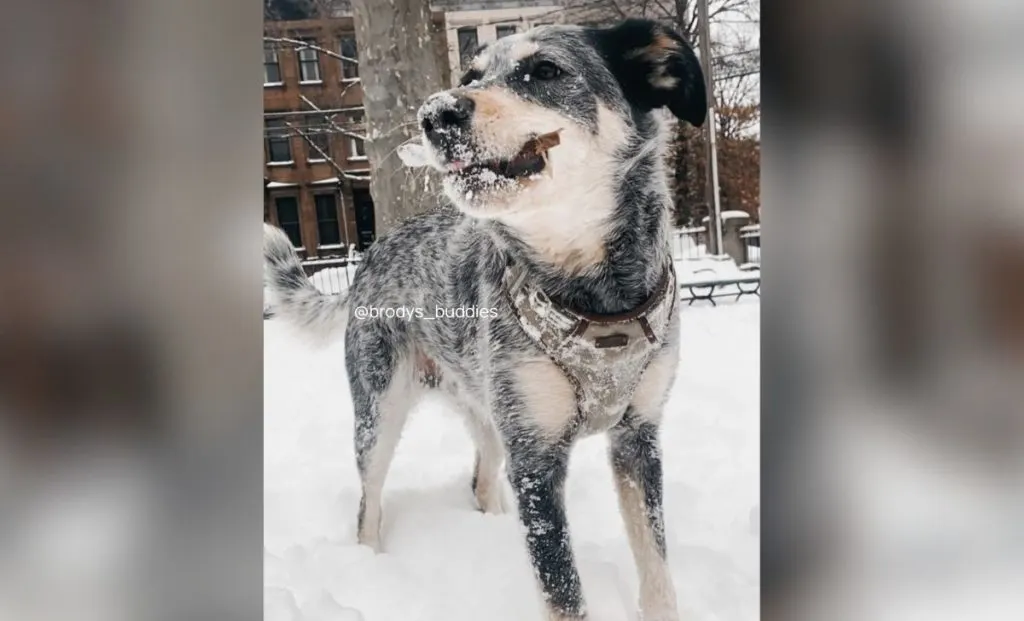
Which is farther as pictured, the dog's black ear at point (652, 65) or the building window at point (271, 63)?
the building window at point (271, 63)

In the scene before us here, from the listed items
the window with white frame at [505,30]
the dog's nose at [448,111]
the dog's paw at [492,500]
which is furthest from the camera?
the dog's paw at [492,500]

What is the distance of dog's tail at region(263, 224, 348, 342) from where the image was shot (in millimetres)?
951

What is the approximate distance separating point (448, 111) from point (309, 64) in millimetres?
299

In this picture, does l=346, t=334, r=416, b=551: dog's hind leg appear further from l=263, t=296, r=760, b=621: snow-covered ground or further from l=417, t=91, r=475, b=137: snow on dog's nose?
l=417, t=91, r=475, b=137: snow on dog's nose

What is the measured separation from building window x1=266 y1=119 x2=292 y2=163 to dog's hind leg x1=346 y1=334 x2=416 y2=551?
275mm

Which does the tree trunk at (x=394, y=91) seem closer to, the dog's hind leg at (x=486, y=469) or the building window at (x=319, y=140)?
the building window at (x=319, y=140)

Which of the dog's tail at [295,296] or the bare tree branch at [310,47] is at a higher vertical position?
the bare tree branch at [310,47]

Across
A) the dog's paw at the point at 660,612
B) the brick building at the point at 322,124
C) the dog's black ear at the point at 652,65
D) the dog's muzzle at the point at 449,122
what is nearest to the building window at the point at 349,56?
the brick building at the point at 322,124

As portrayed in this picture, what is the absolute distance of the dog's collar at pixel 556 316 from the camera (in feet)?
2.73

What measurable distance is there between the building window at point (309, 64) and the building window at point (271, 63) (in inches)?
1.6

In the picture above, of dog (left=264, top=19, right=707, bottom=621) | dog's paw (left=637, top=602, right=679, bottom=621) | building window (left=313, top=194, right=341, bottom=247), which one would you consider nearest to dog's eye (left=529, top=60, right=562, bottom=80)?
dog (left=264, top=19, right=707, bottom=621)
